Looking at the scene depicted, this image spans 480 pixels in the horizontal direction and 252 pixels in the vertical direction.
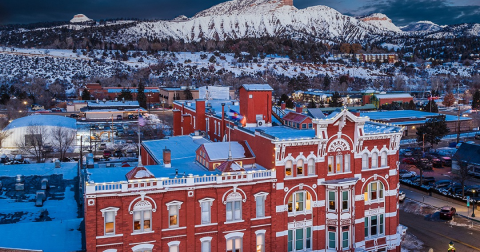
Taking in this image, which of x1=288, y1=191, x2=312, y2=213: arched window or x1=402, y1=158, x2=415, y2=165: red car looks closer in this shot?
x1=288, y1=191, x2=312, y2=213: arched window

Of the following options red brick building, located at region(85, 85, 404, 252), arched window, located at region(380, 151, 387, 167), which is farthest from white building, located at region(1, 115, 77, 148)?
arched window, located at region(380, 151, 387, 167)

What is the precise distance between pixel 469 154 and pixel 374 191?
120 feet

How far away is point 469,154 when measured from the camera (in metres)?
65.6

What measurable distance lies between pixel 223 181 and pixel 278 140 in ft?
17.5

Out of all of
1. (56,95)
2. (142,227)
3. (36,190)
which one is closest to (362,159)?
(142,227)

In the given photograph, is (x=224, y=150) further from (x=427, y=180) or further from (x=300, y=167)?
(x=427, y=180)

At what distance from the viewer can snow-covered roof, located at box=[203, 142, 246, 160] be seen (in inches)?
1373

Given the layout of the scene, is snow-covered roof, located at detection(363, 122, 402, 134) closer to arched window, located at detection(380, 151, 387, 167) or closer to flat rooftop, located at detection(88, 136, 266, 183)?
arched window, located at detection(380, 151, 387, 167)

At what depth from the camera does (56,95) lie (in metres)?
166

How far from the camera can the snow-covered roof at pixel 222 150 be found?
1373 inches

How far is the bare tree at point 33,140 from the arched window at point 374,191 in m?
55.7

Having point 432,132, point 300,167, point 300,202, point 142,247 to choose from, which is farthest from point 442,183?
point 142,247

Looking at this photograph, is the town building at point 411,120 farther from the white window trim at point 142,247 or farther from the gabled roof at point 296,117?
the white window trim at point 142,247

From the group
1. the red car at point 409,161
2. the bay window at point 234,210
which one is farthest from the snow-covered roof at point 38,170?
the red car at point 409,161
